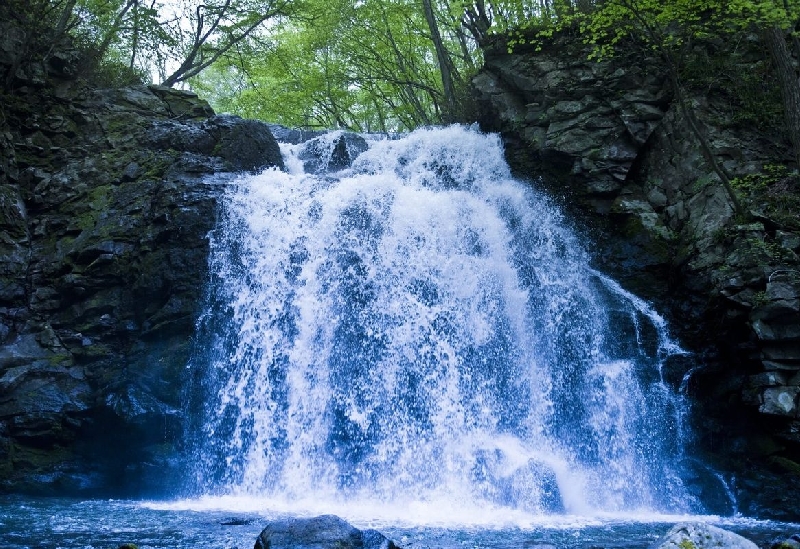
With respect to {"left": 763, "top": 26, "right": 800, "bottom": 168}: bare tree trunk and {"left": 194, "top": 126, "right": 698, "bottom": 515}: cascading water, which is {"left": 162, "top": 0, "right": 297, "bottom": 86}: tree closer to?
{"left": 194, "top": 126, "right": 698, "bottom": 515}: cascading water

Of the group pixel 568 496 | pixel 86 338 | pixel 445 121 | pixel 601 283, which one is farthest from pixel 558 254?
pixel 86 338

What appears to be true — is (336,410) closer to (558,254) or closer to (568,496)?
(568,496)

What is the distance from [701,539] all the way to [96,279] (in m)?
11.0

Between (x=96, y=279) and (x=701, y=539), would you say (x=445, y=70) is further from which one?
(x=701, y=539)

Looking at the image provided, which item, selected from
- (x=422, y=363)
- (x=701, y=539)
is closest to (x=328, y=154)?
(x=422, y=363)

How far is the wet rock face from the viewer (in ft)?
35.3

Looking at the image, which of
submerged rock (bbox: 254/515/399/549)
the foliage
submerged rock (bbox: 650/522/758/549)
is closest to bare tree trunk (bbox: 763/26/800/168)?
the foliage

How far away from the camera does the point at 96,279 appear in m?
11.9

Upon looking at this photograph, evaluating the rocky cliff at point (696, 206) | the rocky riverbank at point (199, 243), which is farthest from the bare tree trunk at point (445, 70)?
the rocky riverbank at point (199, 243)

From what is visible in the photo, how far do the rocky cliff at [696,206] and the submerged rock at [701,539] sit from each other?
5.87 metres

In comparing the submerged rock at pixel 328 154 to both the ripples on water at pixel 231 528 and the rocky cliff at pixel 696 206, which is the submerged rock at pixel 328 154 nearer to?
the rocky cliff at pixel 696 206

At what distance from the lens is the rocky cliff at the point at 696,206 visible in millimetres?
9789

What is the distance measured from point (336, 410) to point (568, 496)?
399 cm

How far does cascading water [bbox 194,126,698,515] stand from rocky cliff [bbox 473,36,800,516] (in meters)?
0.76
